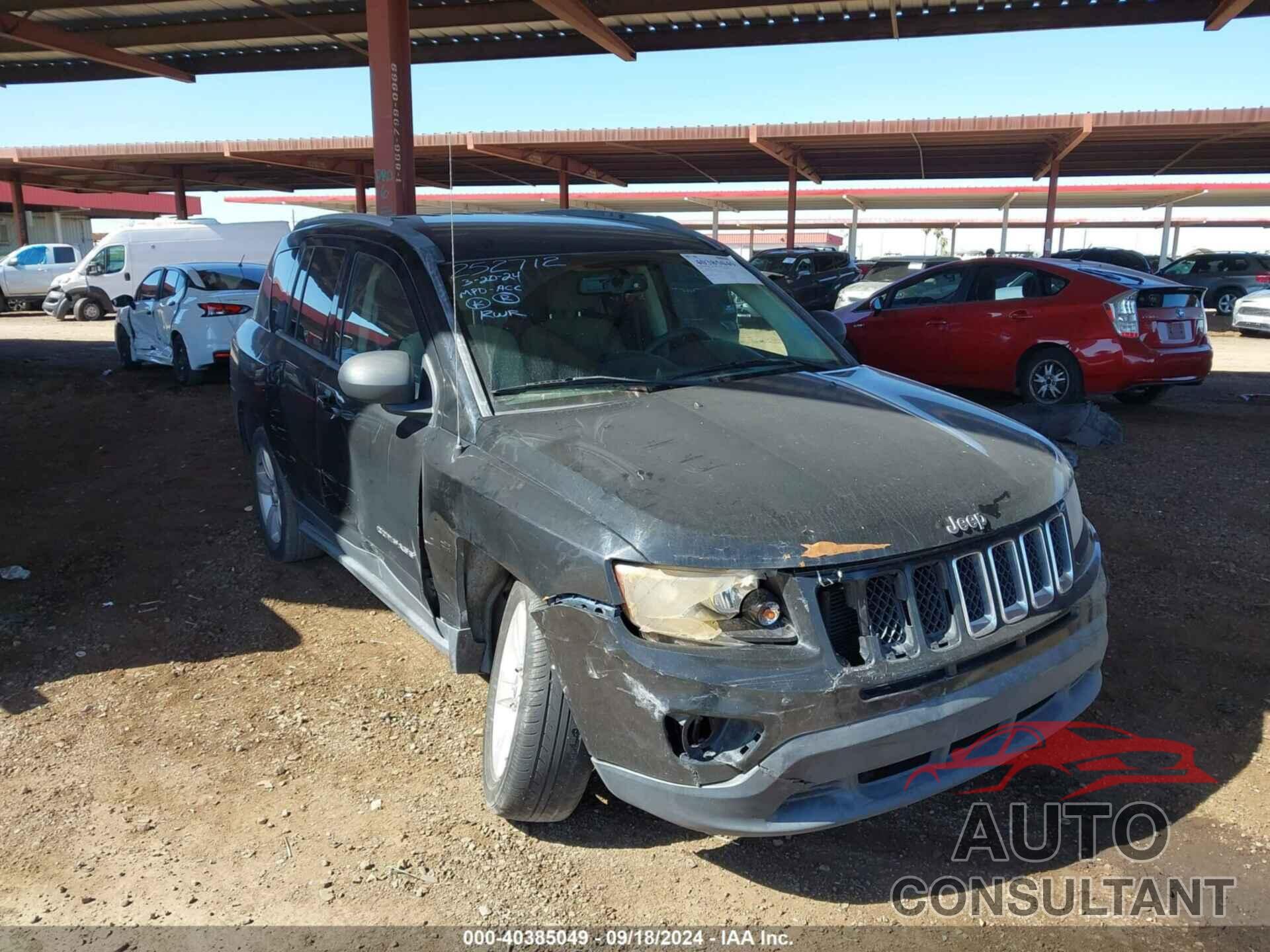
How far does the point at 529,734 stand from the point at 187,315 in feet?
32.2

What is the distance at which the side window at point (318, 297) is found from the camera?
4438 millimetres

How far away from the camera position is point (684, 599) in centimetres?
248

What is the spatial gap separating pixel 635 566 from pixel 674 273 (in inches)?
78.6

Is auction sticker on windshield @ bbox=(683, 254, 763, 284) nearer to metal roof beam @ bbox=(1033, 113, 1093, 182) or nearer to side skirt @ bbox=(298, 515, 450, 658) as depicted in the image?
side skirt @ bbox=(298, 515, 450, 658)

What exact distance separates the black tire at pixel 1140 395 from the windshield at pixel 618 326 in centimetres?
729

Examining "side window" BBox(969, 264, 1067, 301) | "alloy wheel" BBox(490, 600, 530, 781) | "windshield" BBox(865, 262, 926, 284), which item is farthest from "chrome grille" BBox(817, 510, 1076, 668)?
"windshield" BBox(865, 262, 926, 284)

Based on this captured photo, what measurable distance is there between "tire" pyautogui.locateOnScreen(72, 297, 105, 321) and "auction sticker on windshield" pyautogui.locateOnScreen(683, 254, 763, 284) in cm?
2261

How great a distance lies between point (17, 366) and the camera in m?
12.9

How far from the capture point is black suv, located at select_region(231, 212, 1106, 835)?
96.8 inches

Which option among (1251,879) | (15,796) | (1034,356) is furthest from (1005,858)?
(1034,356)

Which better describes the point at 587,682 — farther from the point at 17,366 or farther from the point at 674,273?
the point at 17,366

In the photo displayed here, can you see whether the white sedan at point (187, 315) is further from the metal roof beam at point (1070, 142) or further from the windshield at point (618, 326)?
the metal roof beam at point (1070, 142)

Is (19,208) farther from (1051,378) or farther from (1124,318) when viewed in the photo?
(1124,318)

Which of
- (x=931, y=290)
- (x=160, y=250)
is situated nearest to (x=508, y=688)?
(x=931, y=290)
